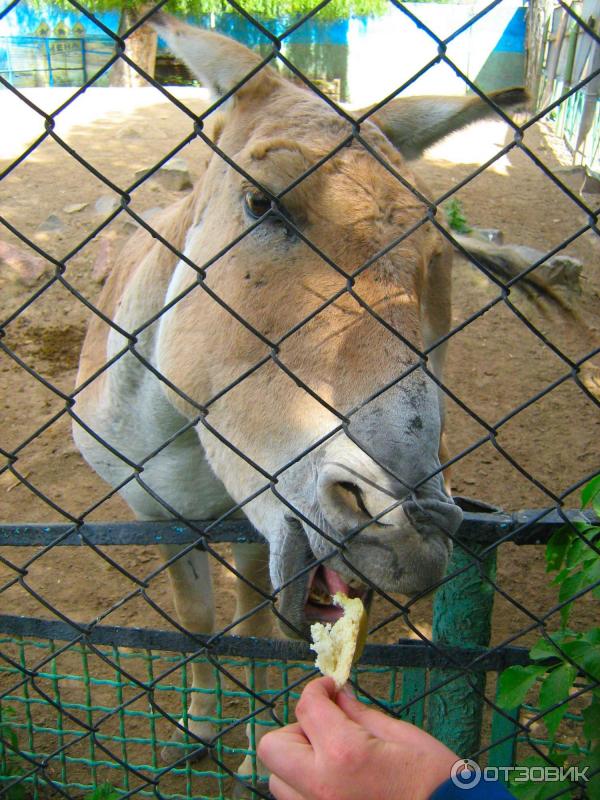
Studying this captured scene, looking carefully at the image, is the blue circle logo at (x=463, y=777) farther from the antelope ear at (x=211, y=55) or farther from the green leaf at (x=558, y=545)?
the antelope ear at (x=211, y=55)

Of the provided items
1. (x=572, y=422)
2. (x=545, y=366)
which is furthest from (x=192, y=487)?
(x=545, y=366)

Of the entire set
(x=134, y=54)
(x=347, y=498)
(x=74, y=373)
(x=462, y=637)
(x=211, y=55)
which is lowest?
(x=462, y=637)

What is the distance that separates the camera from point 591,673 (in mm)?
1637

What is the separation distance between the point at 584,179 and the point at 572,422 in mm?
6872

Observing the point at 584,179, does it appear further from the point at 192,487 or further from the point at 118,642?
the point at 118,642

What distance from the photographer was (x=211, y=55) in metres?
2.36

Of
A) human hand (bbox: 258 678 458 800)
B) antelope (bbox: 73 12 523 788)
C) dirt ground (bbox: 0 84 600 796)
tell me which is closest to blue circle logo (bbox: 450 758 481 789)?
human hand (bbox: 258 678 458 800)

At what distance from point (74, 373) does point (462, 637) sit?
5073 mm

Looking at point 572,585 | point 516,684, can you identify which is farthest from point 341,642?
point 572,585

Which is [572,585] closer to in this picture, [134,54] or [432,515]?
[432,515]

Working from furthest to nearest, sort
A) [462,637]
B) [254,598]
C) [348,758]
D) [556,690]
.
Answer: [254,598] → [462,637] → [556,690] → [348,758]

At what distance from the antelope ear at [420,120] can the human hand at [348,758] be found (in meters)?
2.06

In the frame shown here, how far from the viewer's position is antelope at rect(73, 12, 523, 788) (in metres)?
1.45

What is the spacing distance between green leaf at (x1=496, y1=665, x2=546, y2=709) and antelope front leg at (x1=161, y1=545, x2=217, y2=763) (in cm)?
190
